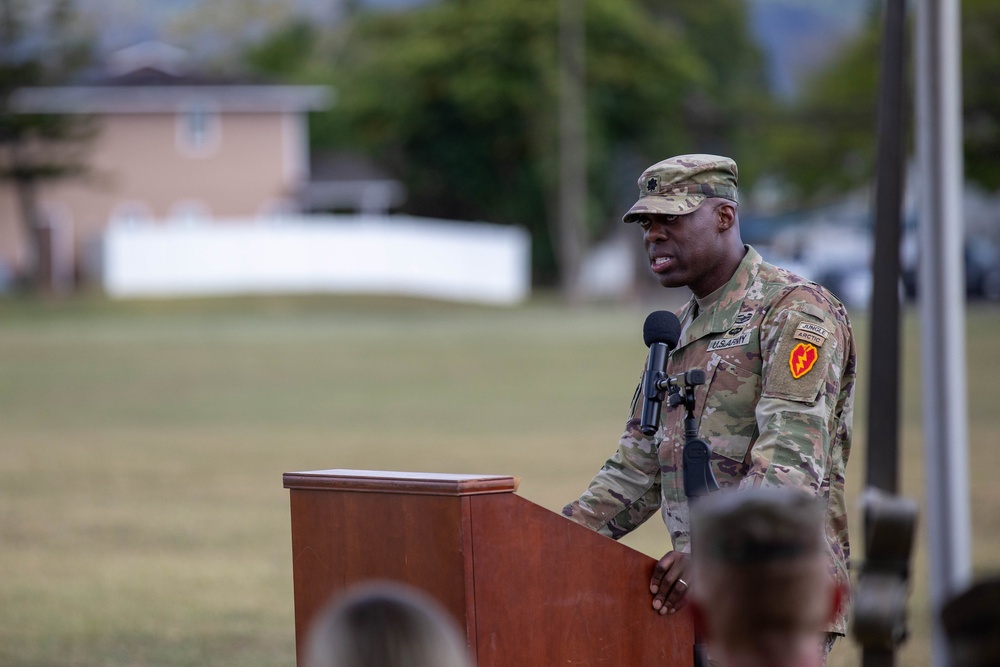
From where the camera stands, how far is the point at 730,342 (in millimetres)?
3580

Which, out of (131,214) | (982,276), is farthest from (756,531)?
(131,214)

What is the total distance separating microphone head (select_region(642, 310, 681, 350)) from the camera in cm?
353

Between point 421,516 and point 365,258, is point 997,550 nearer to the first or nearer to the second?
A: point 421,516

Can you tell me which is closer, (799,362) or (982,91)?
(799,362)

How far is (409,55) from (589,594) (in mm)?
59358

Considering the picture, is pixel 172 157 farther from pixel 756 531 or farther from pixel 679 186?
pixel 756 531

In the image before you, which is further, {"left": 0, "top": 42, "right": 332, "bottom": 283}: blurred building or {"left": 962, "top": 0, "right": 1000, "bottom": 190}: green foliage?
{"left": 962, "top": 0, "right": 1000, "bottom": 190}: green foliage

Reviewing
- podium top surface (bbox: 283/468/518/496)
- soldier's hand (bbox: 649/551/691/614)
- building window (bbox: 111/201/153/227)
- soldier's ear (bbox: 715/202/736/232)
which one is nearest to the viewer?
podium top surface (bbox: 283/468/518/496)

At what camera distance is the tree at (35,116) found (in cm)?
5038

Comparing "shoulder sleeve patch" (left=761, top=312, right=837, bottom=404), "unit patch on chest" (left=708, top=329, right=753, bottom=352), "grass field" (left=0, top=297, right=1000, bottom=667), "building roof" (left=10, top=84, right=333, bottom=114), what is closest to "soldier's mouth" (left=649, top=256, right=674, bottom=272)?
"unit patch on chest" (left=708, top=329, right=753, bottom=352)

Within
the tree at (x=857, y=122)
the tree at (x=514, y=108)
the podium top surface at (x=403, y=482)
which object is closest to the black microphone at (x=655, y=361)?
the podium top surface at (x=403, y=482)

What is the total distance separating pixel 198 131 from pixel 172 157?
1.38 metres

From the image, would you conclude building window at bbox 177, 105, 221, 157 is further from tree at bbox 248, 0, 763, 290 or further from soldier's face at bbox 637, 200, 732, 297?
soldier's face at bbox 637, 200, 732, 297

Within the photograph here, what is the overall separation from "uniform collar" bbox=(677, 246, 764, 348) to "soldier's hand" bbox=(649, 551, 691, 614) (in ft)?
1.97
